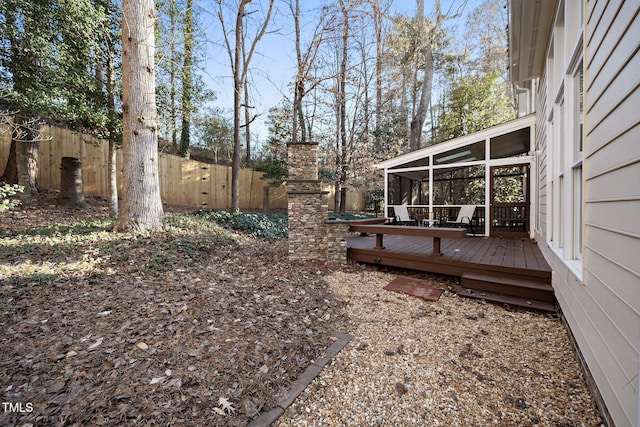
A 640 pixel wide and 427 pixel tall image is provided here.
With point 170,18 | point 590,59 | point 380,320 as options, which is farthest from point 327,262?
point 170,18

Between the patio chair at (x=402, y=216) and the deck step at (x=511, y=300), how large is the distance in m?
4.26

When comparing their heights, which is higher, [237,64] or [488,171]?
[237,64]

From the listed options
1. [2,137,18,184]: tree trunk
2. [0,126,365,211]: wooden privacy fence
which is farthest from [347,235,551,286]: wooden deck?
[2,137,18,184]: tree trunk

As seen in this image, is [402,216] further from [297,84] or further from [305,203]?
[297,84]

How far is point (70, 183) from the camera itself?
6.22m

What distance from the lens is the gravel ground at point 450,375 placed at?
5.62ft

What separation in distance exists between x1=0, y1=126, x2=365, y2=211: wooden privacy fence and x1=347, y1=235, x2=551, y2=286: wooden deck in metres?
6.40

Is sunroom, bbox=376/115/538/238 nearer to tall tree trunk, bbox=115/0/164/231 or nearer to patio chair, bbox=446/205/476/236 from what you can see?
patio chair, bbox=446/205/476/236

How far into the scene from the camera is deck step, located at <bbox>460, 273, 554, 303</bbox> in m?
3.21

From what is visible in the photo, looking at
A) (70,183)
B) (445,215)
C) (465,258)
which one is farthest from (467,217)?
(70,183)

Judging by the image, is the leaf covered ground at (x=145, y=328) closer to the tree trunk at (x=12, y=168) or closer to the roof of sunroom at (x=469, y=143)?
the tree trunk at (x=12, y=168)

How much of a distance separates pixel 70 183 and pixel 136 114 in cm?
319

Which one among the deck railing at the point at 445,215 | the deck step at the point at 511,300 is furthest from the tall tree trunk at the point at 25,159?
the deck railing at the point at 445,215

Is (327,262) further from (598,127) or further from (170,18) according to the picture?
(170,18)
